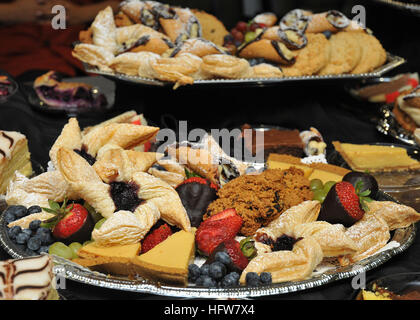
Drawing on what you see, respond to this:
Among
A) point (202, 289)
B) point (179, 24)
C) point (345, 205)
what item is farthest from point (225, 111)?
point (202, 289)

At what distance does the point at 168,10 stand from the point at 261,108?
2.35 feet

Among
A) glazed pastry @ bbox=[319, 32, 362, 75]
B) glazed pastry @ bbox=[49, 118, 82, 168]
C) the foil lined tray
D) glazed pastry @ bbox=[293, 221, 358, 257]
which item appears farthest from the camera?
glazed pastry @ bbox=[319, 32, 362, 75]

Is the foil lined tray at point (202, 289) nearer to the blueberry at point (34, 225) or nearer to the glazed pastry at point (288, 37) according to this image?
the blueberry at point (34, 225)

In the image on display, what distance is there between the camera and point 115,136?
4.92 ft

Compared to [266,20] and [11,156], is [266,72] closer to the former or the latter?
[266,20]

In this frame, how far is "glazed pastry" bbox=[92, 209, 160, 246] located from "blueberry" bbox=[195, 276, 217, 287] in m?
0.19

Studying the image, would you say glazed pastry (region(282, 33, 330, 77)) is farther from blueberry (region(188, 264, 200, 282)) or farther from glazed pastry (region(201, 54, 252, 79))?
blueberry (region(188, 264, 200, 282))

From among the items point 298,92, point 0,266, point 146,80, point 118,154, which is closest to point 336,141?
point 298,92

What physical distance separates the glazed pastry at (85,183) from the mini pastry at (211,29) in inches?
54.0

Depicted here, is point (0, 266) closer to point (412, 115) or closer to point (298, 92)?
point (298, 92)

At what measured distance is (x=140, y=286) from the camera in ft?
3.65

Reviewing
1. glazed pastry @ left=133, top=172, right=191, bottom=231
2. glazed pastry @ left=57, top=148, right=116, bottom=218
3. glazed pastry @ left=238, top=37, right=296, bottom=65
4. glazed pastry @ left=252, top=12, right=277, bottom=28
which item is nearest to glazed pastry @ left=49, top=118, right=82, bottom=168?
→ glazed pastry @ left=57, top=148, right=116, bottom=218

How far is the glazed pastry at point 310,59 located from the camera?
7.03ft

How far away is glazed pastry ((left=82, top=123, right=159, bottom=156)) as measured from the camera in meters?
1.49
